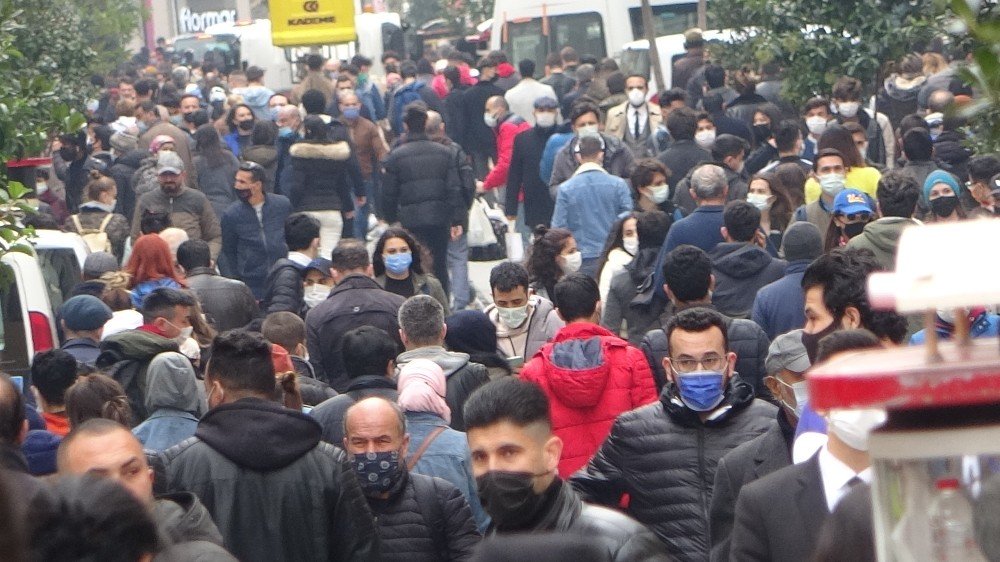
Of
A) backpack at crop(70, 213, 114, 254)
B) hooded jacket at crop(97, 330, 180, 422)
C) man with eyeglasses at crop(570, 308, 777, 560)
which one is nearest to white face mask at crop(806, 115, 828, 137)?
backpack at crop(70, 213, 114, 254)

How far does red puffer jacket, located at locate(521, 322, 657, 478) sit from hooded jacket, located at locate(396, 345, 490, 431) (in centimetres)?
37

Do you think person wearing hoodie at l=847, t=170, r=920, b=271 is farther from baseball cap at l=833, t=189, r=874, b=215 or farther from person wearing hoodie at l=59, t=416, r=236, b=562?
person wearing hoodie at l=59, t=416, r=236, b=562

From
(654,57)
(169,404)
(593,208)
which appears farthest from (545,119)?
(169,404)

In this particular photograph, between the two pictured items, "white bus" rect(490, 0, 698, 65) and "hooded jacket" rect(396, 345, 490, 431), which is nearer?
"hooded jacket" rect(396, 345, 490, 431)

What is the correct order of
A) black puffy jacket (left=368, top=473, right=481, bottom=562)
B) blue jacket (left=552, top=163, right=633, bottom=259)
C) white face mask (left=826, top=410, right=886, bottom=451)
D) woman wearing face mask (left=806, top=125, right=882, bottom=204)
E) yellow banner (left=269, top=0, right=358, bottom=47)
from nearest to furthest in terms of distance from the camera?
1. white face mask (left=826, top=410, right=886, bottom=451)
2. black puffy jacket (left=368, top=473, right=481, bottom=562)
3. woman wearing face mask (left=806, top=125, right=882, bottom=204)
4. blue jacket (left=552, top=163, right=633, bottom=259)
5. yellow banner (left=269, top=0, right=358, bottom=47)

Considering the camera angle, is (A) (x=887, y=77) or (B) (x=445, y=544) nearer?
(B) (x=445, y=544)

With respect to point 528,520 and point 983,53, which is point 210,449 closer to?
point 528,520

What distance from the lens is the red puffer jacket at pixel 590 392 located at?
6574 millimetres

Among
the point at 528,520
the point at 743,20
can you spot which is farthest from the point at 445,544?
the point at 743,20

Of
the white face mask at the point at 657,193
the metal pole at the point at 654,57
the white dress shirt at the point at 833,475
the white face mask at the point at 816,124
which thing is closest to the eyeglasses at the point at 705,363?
the white dress shirt at the point at 833,475

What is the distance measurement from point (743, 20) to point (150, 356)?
517 inches

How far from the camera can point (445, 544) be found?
5.45 m

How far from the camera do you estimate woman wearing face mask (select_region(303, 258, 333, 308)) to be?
10094 millimetres

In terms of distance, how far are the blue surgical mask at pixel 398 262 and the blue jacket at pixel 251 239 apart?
2.65 m
